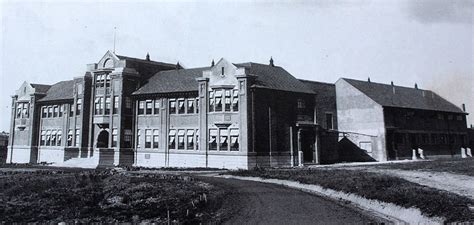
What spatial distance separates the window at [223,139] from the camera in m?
39.6

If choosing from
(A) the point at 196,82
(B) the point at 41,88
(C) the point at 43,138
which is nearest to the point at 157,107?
(A) the point at 196,82

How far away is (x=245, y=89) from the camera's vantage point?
3872cm

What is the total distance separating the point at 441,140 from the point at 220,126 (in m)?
34.3

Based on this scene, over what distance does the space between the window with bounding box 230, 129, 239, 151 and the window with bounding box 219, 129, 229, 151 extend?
48cm

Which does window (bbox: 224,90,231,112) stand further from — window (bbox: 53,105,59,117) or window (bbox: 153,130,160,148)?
window (bbox: 53,105,59,117)

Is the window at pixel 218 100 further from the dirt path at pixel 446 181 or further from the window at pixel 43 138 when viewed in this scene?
the window at pixel 43 138

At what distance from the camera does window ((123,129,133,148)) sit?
46344 mm

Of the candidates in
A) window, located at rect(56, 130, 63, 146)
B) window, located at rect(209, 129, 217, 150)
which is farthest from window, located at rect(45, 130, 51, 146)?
window, located at rect(209, 129, 217, 150)

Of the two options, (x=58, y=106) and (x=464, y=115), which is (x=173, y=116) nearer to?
(x=58, y=106)

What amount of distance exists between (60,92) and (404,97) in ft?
163

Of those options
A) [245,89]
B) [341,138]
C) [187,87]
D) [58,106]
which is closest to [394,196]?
[245,89]

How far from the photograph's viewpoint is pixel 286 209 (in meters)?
15.6

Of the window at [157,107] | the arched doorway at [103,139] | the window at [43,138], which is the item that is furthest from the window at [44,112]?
the window at [157,107]

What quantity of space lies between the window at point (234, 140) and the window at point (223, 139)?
485 mm
